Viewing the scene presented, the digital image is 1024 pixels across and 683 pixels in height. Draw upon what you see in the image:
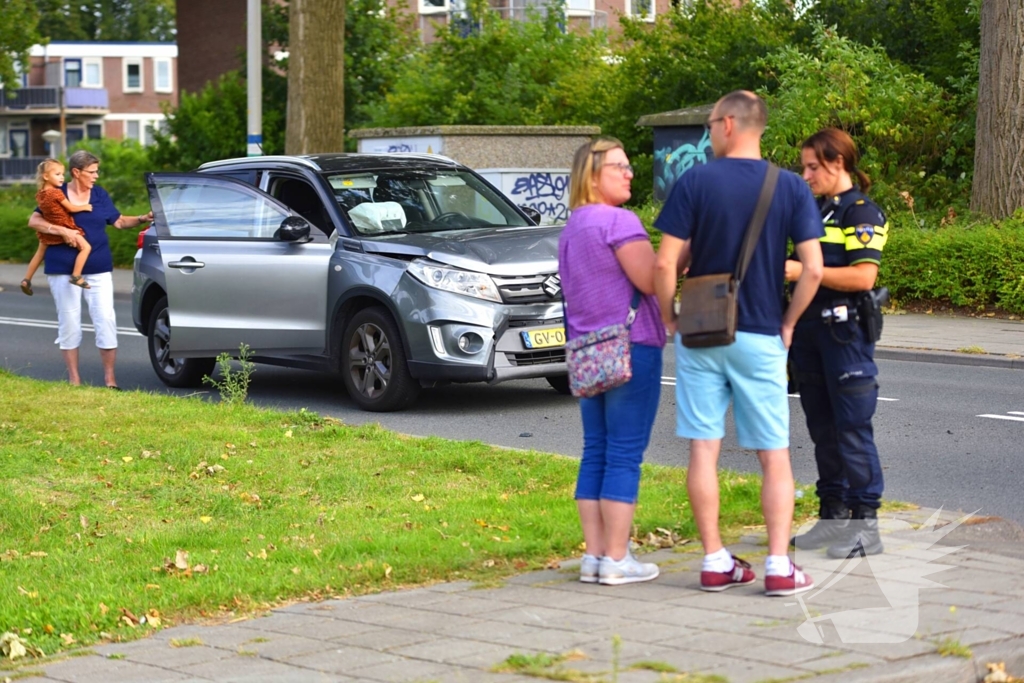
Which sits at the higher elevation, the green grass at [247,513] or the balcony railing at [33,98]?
the balcony railing at [33,98]

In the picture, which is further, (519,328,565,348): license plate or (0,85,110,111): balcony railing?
(0,85,110,111): balcony railing

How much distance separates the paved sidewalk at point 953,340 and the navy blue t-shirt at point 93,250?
7353 millimetres

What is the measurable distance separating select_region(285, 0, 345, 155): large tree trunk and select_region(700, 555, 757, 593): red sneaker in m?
16.2

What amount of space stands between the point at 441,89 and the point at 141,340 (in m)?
11.4

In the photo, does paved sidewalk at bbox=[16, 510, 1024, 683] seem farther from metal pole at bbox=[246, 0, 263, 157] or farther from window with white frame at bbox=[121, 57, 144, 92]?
A: window with white frame at bbox=[121, 57, 144, 92]

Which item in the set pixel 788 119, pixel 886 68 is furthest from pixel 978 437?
pixel 886 68

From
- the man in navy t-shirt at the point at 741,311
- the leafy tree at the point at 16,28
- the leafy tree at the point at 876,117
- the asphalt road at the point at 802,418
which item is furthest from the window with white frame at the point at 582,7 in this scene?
the man in navy t-shirt at the point at 741,311

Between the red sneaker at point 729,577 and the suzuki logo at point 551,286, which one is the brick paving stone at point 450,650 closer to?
the red sneaker at point 729,577

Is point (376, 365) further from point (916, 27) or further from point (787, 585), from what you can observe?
point (916, 27)

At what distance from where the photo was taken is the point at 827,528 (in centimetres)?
598

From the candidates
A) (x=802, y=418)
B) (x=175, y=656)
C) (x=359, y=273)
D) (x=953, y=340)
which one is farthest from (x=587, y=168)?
(x=953, y=340)

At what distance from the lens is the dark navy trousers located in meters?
5.85

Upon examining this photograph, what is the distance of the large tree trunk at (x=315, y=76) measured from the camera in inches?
827

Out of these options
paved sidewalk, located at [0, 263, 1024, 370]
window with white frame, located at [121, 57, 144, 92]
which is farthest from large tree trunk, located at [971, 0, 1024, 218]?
window with white frame, located at [121, 57, 144, 92]
